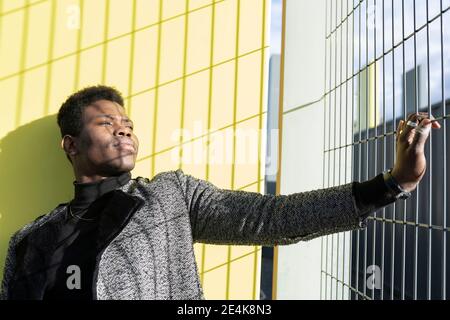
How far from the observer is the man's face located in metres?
1.27

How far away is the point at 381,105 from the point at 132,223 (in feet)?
2.27

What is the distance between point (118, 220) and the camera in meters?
1.18

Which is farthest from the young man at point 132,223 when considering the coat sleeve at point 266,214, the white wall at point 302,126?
the white wall at point 302,126

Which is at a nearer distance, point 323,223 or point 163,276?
point 323,223

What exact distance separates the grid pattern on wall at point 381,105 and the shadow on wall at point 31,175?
0.88 m

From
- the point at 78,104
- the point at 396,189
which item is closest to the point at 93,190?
the point at 78,104

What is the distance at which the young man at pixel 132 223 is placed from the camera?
1.00m

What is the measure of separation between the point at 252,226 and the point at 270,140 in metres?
0.69

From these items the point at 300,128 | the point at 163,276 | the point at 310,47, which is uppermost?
the point at 310,47

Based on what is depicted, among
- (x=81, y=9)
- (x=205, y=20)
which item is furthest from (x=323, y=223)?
(x=81, y=9)

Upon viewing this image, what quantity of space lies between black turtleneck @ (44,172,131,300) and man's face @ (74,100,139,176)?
0.04 m

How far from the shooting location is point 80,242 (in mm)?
1202

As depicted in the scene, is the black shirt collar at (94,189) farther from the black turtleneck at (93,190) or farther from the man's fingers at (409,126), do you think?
the man's fingers at (409,126)

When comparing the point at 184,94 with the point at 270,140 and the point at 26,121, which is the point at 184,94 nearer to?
the point at 270,140
